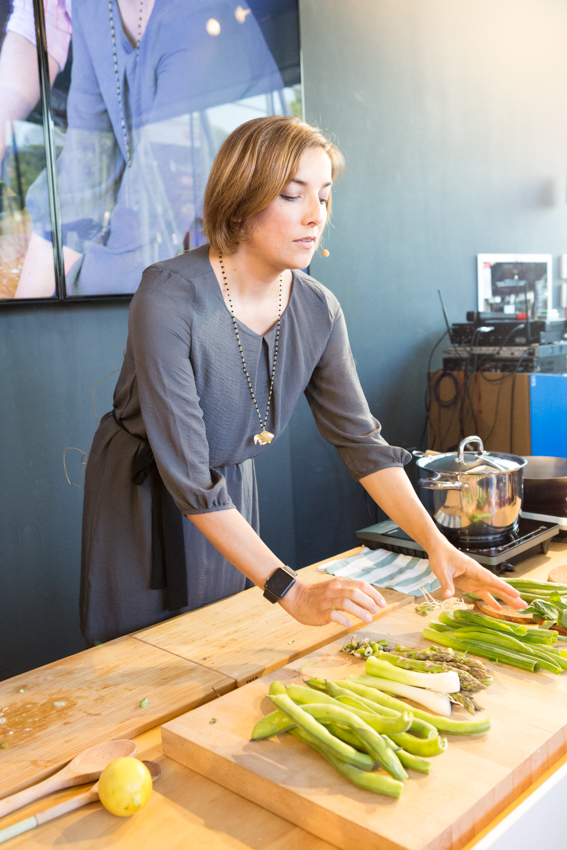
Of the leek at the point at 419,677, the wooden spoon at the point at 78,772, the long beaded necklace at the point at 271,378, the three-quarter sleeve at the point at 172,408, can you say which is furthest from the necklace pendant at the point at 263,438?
the wooden spoon at the point at 78,772

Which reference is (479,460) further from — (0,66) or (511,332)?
(511,332)

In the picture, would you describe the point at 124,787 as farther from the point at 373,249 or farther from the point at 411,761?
the point at 373,249

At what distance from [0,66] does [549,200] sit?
11.7 feet

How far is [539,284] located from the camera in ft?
14.9

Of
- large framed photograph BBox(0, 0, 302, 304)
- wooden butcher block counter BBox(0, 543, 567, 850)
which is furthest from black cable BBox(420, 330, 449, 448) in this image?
wooden butcher block counter BBox(0, 543, 567, 850)

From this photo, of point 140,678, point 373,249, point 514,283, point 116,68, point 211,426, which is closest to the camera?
point 140,678

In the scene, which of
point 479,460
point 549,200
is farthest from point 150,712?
point 549,200

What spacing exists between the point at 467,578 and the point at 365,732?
0.54 meters

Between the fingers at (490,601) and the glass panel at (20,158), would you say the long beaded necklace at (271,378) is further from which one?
the glass panel at (20,158)

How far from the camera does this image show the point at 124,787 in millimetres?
851

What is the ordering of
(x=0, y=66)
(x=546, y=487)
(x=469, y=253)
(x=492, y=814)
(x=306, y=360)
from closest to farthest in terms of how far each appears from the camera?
(x=492, y=814)
(x=306, y=360)
(x=546, y=487)
(x=0, y=66)
(x=469, y=253)

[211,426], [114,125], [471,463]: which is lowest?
[471,463]

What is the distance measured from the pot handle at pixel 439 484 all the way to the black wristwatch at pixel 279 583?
0.51 meters

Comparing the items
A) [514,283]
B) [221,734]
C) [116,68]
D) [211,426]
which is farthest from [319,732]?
[514,283]
